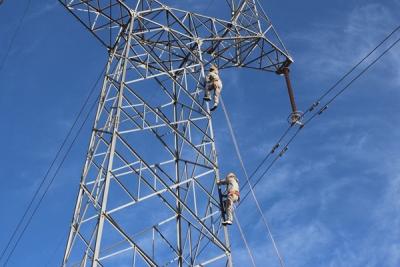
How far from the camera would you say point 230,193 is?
1480 cm

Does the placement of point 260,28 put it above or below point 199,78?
above

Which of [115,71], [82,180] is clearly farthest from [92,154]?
[115,71]

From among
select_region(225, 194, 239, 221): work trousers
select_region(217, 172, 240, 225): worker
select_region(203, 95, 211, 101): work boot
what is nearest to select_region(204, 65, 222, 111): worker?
select_region(203, 95, 211, 101): work boot

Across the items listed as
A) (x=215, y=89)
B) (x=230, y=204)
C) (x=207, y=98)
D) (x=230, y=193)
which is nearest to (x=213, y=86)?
(x=215, y=89)

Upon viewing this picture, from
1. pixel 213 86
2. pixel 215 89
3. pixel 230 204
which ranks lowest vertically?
pixel 230 204

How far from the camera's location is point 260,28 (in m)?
20.1

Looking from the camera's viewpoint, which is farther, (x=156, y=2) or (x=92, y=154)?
(x=156, y=2)

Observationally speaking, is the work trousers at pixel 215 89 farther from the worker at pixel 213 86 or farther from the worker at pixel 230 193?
the worker at pixel 230 193

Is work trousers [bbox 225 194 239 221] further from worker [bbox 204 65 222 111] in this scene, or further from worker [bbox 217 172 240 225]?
worker [bbox 204 65 222 111]

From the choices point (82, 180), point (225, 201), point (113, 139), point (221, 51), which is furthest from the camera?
point (221, 51)

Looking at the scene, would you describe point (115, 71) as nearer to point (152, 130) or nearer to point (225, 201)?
point (152, 130)

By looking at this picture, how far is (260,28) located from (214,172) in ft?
22.5

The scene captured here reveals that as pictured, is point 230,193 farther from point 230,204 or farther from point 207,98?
point 207,98

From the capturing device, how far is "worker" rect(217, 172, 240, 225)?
47.5ft
